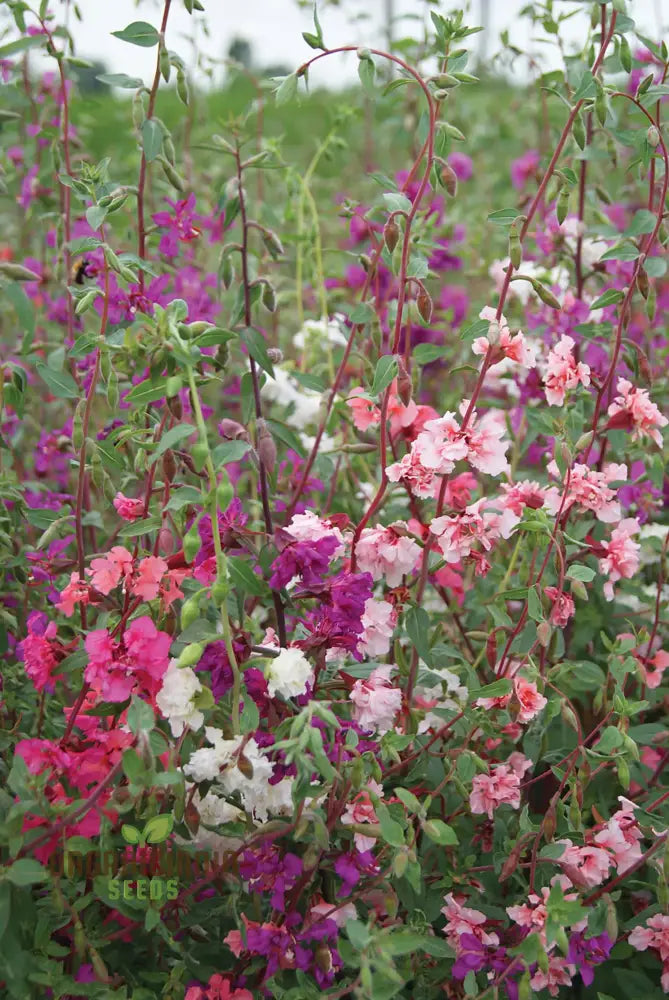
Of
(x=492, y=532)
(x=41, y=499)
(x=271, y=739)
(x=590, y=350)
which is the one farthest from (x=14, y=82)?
(x=271, y=739)

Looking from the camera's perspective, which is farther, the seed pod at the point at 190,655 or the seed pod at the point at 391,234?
the seed pod at the point at 391,234

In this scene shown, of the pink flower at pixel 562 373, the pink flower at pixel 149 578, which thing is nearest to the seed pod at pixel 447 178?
the pink flower at pixel 562 373

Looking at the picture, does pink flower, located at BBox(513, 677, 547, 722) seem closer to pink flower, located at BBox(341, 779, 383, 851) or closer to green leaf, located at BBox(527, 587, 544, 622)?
green leaf, located at BBox(527, 587, 544, 622)

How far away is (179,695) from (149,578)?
13cm

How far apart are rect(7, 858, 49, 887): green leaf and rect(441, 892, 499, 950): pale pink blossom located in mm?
468

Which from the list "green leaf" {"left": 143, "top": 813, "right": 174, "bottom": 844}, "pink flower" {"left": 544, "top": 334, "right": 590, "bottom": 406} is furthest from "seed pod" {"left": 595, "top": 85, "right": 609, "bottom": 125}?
"green leaf" {"left": 143, "top": 813, "right": 174, "bottom": 844}

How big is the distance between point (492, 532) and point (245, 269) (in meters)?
0.41

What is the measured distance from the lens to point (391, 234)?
1.11 metres

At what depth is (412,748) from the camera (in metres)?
1.21

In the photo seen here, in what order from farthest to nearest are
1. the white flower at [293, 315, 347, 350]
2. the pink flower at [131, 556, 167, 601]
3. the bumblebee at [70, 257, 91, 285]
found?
the white flower at [293, 315, 347, 350] → the bumblebee at [70, 257, 91, 285] → the pink flower at [131, 556, 167, 601]

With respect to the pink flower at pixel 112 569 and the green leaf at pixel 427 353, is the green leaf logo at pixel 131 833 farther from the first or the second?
the green leaf at pixel 427 353

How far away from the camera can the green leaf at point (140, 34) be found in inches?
45.7

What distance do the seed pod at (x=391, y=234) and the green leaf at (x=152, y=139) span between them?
30 centimetres

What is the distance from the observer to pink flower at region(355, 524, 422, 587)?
3.56 feet
